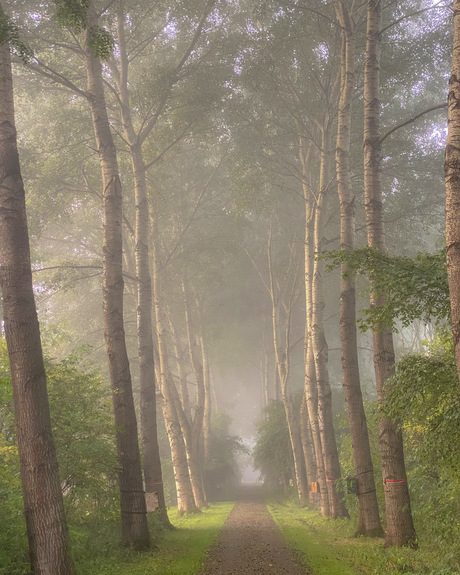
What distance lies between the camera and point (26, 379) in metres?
7.92

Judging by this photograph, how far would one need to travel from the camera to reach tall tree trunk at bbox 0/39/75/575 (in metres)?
7.55

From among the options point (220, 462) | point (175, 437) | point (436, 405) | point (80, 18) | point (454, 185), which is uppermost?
point (80, 18)

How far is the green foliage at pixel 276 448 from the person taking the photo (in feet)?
97.9

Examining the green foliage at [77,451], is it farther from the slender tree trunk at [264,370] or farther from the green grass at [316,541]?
the slender tree trunk at [264,370]

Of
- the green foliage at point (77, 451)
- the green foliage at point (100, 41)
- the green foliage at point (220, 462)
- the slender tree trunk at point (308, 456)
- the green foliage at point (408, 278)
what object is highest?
the green foliage at point (100, 41)

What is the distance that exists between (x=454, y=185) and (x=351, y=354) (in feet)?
23.3

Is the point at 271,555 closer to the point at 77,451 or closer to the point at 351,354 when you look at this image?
the point at 77,451

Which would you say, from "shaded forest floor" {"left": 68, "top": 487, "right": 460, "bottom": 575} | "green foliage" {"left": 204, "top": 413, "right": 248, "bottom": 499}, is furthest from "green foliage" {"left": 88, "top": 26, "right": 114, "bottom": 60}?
"green foliage" {"left": 204, "top": 413, "right": 248, "bottom": 499}

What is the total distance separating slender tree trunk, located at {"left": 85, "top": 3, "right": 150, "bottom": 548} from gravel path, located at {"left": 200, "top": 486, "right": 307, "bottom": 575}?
1986 millimetres

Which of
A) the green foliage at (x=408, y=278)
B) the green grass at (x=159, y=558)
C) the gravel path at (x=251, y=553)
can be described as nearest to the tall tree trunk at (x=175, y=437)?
the gravel path at (x=251, y=553)

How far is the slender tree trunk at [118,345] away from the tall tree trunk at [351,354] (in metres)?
5.33

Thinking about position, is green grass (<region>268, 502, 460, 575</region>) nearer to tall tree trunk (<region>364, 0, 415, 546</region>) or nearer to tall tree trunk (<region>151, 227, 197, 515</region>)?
tall tree trunk (<region>364, 0, 415, 546</region>)

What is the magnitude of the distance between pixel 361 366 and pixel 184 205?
23.0 meters

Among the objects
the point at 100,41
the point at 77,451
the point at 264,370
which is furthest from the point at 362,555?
the point at 264,370
